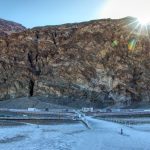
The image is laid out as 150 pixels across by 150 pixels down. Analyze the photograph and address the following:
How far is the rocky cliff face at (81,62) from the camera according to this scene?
148750 millimetres

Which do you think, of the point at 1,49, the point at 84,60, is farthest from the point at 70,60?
the point at 1,49

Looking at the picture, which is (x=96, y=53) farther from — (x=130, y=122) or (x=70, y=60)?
(x=130, y=122)

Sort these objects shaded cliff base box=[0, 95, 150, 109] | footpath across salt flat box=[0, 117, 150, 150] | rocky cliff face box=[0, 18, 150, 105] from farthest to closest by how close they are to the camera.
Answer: rocky cliff face box=[0, 18, 150, 105] < shaded cliff base box=[0, 95, 150, 109] < footpath across salt flat box=[0, 117, 150, 150]

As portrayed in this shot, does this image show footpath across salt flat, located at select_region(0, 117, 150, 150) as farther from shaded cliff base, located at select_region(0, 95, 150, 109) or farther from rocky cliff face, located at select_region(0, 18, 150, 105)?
rocky cliff face, located at select_region(0, 18, 150, 105)

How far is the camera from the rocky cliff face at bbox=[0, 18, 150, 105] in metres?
149

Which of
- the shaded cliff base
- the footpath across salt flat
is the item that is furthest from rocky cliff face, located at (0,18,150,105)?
the footpath across salt flat

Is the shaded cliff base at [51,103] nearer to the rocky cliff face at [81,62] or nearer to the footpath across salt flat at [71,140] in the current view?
the rocky cliff face at [81,62]

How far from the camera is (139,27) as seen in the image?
160875 millimetres

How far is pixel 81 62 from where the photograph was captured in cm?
15525

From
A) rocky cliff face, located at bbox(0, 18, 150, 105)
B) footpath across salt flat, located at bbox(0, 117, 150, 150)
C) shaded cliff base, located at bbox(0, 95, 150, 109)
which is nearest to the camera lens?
footpath across salt flat, located at bbox(0, 117, 150, 150)

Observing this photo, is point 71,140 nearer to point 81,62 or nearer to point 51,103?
point 51,103

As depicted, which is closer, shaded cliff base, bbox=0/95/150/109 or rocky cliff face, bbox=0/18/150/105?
shaded cliff base, bbox=0/95/150/109

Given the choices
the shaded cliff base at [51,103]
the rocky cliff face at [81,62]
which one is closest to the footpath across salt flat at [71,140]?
the shaded cliff base at [51,103]

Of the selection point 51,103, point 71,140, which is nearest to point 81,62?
point 51,103
